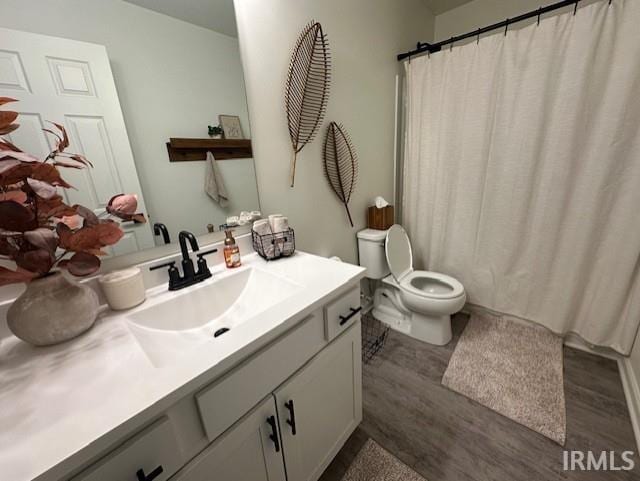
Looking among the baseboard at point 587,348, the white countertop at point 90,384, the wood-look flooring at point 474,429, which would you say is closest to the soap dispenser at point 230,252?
the white countertop at point 90,384

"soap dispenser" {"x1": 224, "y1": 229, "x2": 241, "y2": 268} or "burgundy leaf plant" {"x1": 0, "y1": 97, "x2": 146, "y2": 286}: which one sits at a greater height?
"burgundy leaf plant" {"x1": 0, "y1": 97, "x2": 146, "y2": 286}

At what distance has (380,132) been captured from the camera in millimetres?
1930

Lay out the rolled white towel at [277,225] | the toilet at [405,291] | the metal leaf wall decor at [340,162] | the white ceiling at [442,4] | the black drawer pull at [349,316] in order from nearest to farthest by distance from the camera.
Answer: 1. the black drawer pull at [349,316]
2. the rolled white towel at [277,225]
3. the metal leaf wall decor at [340,162]
4. the toilet at [405,291]
5. the white ceiling at [442,4]

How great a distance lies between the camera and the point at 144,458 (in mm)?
487

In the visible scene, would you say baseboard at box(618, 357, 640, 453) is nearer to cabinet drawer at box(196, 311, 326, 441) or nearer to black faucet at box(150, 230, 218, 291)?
cabinet drawer at box(196, 311, 326, 441)

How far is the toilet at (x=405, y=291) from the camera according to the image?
1668mm

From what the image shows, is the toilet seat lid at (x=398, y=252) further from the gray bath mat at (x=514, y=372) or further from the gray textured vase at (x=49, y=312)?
the gray textured vase at (x=49, y=312)

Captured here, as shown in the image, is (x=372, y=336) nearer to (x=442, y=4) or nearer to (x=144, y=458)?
(x=144, y=458)

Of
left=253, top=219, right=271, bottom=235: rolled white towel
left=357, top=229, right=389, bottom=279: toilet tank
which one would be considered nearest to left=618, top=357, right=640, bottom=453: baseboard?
left=357, top=229, right=389, bottom=279: toilet tank

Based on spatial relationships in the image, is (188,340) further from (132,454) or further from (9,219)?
(9,219)

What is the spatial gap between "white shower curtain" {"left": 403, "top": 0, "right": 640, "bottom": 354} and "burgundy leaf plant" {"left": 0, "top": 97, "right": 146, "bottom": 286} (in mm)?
1975

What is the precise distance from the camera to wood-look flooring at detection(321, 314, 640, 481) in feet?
3.58

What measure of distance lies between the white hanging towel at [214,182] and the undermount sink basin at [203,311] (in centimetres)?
33

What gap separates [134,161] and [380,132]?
1.59 m
